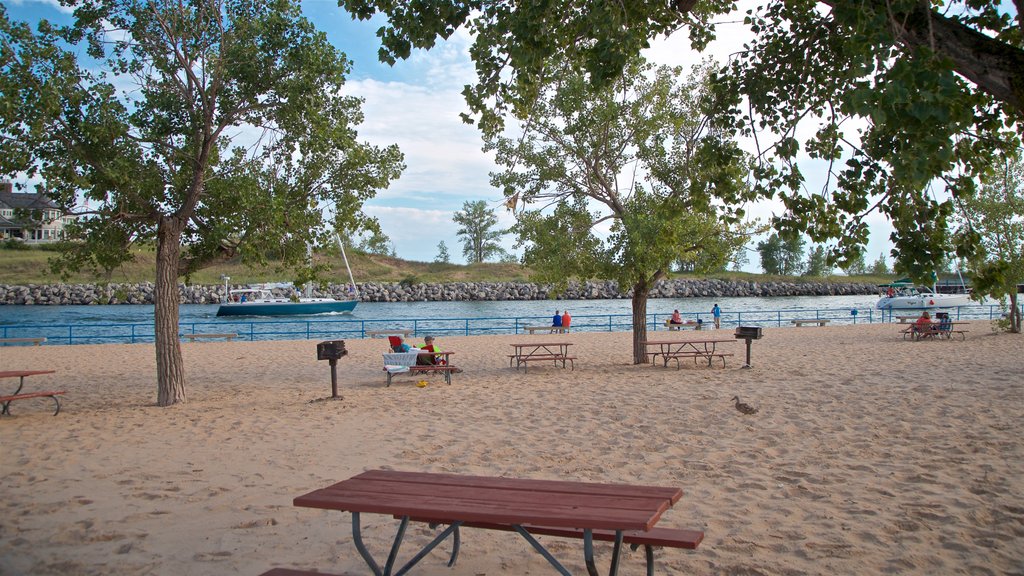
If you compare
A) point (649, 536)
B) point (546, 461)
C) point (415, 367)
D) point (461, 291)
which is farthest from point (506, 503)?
point (461, 291)

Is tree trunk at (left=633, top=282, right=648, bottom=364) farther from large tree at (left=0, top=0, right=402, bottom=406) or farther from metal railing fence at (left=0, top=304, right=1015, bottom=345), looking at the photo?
metal railing fence at (left=0, top=304, right=1015, bottom=345)

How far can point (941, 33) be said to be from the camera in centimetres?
418

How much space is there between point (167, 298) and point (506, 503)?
952 cm

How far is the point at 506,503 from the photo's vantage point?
149 inches

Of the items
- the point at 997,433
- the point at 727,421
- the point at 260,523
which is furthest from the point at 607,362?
the point at 260,523

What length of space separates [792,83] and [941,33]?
2612 mm

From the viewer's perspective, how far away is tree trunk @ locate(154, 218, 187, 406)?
11.4 meters

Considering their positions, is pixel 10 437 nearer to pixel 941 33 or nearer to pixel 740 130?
pixel 740 130

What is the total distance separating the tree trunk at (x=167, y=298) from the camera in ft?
37.5

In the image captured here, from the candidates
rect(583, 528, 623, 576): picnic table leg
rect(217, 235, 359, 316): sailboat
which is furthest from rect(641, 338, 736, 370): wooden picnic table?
rect(217, 235, 359, 316): sailboat

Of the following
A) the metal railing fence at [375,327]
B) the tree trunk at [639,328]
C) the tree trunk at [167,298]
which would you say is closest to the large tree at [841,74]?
the tree trunk at [167,298]

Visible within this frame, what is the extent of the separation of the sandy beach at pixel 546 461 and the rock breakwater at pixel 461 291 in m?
57.2

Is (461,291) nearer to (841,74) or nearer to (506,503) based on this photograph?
(841,74)

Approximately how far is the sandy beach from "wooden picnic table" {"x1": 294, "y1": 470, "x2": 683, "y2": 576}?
32.9 inches
